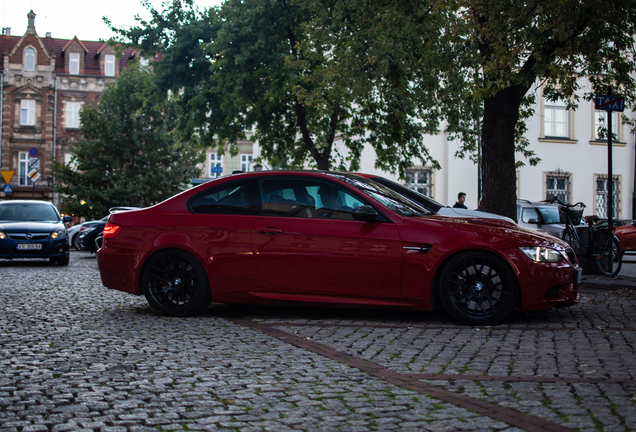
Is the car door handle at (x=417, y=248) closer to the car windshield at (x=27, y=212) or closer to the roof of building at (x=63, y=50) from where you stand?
the car windshield at (x=27, y=212)

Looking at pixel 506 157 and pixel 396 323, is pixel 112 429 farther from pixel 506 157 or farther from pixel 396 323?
pixel 506 157

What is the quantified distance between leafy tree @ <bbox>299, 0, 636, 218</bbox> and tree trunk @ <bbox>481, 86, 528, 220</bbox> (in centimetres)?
2

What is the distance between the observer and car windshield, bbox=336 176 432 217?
7.50 meters

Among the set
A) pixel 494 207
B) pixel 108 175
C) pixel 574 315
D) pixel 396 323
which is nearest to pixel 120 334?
pixel 396 323

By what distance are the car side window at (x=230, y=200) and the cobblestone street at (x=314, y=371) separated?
1.12 meters

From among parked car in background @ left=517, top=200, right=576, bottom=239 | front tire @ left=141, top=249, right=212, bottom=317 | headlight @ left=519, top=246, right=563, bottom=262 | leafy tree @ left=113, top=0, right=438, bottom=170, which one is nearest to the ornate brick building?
leafy tree @ left=113, top=0, right=438, bottom=170

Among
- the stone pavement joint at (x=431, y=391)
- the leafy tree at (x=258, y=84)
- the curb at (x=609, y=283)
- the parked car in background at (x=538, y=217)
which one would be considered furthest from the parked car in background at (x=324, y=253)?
→ the parked car in background at (x=538, y=217)

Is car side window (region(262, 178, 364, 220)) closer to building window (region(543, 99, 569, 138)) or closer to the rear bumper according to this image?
the rear bumper

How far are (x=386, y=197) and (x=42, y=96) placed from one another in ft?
191

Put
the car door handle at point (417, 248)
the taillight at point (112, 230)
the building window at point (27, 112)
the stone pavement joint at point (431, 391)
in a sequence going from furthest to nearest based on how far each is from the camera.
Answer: the building window at point (27, 112)
the taillight at point (112, 230)
the car door handle at point (417, 248)
the stone pavement joint at point (431, 391)

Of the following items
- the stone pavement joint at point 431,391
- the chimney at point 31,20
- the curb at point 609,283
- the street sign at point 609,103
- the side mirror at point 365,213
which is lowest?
the stone pavement joint at point 431,391

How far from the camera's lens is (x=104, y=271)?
8250 mm

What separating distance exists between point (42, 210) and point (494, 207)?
38.3ft

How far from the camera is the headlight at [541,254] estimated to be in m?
6.98
